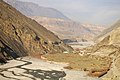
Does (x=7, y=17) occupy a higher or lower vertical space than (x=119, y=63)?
higher

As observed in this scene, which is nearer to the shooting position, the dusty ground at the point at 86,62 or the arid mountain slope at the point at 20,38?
the dusty ground at the point at 86,62

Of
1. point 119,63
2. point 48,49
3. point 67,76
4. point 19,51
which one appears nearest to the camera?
point 119,63

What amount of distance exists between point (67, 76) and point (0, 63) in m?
18.5

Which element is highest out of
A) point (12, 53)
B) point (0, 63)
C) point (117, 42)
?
point (117, 42)

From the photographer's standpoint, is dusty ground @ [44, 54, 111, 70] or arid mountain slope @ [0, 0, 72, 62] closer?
Result: dusty ground @ [44, 54, 111, 70]

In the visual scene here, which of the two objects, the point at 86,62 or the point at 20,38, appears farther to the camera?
the point at 20,38

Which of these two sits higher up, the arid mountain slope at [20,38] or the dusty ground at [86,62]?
the arid mountain slope at [20,38]

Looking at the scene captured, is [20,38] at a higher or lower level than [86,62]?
higher

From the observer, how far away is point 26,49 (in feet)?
327

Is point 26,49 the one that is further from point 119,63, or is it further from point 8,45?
point 119,63

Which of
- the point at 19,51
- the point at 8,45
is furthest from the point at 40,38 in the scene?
the point at 8,45

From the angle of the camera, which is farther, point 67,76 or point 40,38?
point 40,38

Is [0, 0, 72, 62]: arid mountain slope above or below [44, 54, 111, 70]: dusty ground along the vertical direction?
above

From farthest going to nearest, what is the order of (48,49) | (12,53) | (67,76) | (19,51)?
(48,49) < (19,51) < (12,53) < (67,76)
